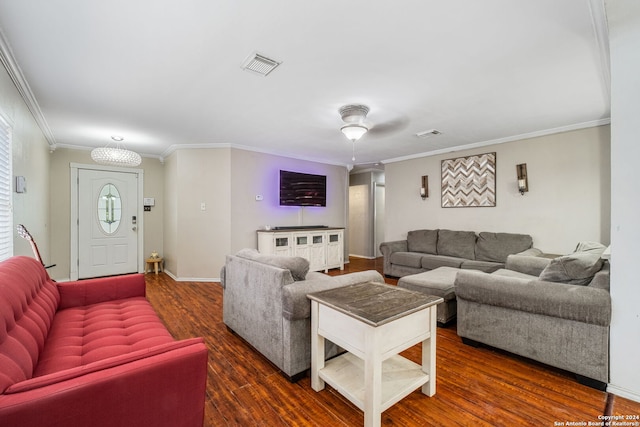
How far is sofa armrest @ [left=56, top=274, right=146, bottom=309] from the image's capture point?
2.33 meters

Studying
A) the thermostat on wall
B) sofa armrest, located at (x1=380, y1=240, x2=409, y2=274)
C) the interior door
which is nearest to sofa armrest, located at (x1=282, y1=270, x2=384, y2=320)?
the thermostat on wall

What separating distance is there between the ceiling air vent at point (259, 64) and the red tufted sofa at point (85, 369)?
2026 millimetres

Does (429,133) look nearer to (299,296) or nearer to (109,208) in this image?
(299,296)

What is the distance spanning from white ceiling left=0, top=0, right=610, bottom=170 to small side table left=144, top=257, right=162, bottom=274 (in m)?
2.66

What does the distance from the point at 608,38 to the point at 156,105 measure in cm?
408

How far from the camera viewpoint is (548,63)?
229 centimetres

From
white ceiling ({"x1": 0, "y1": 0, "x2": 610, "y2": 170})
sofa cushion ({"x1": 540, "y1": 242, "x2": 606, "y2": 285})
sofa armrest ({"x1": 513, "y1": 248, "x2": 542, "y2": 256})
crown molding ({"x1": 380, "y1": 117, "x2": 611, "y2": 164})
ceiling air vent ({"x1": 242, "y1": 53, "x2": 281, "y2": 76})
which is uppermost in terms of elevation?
white ceiling ({"x1": 0, "y1": 0, "x2": 610, "y2": 170})

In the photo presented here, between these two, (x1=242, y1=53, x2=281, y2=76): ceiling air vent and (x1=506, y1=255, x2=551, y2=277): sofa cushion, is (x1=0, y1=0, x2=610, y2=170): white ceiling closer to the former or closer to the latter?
(x1=242, y1=53, x2=281, y2=76): ceiling air vent

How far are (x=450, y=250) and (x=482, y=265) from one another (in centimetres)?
72

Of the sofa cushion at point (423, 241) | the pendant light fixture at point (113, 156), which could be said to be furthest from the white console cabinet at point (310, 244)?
the pendant light fixture at point (113, 156)

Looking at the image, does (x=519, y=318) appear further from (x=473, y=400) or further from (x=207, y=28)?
(x=207, y=28)

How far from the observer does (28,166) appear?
124 inches

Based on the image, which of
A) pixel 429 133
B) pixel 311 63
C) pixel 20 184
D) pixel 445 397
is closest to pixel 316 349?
pixel 445 397

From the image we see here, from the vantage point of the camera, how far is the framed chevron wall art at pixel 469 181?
185 inches
